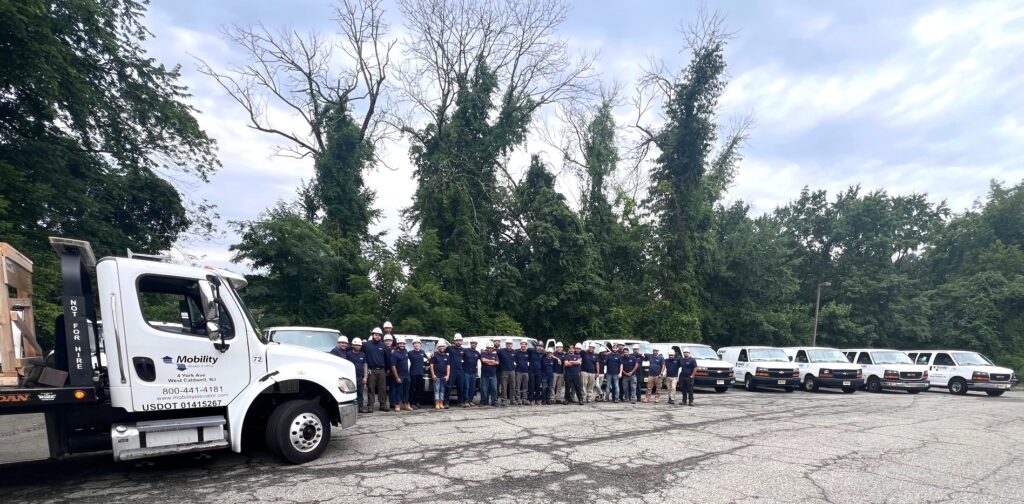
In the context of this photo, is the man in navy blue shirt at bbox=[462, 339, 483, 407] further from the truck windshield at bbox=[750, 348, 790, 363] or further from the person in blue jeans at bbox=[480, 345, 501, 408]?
the truck windshield at bbox=[750, 348, 790, 363]

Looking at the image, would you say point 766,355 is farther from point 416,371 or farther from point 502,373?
point 416,371

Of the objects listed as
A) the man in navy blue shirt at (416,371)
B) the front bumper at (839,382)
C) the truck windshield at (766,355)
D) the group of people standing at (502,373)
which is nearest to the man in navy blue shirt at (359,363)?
the group of people standing at (502,373)

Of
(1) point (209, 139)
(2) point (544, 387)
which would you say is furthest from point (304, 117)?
(2) point (544, 387)

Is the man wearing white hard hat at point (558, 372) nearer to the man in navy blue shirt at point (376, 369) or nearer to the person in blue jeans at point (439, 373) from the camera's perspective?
the person in blue jeans at point (439, 373)

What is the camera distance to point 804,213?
5159 centimetres

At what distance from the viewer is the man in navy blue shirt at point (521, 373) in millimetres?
14992

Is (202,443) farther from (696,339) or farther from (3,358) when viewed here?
(696,339)

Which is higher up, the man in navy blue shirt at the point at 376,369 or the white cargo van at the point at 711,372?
the man in navy blue shirt at the point at 376,369

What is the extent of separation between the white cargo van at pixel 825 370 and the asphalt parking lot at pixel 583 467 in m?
9.66

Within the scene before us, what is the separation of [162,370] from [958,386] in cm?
2803

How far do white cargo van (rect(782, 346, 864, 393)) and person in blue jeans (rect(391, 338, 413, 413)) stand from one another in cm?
1676

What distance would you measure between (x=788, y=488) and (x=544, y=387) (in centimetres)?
922

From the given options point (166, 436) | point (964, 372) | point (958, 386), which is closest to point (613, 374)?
point (166, 436)

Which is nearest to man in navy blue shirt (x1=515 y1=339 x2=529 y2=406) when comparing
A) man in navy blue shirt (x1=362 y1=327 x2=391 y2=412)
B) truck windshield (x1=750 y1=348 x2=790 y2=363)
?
man in navy blue shirt (x1=362 y1=327 x2=391 y2=412)
